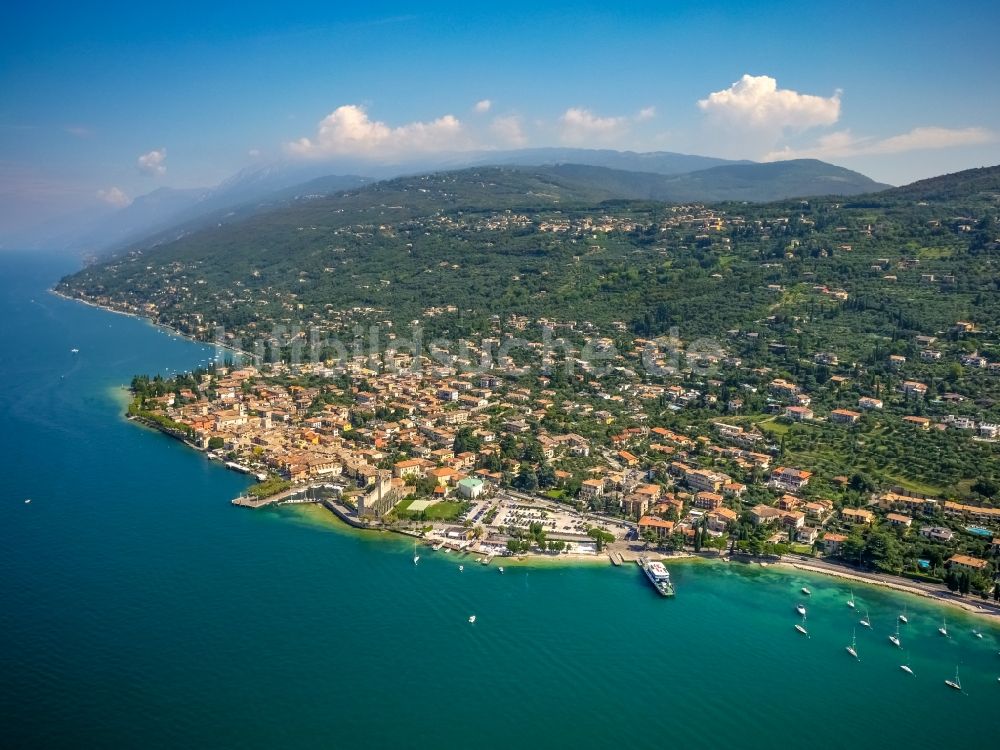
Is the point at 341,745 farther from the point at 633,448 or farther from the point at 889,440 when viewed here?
the point at 889,440

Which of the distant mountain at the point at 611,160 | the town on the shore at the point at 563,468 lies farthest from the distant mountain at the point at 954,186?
the distant mountain at the point at 611,160

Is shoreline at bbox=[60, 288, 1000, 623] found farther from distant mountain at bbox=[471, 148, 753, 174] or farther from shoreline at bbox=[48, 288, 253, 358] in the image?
distant mountain at bbox=[471, 148, 753, 174]

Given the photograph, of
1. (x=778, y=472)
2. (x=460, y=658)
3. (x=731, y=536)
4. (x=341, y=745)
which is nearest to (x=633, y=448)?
(x=778, y=472)

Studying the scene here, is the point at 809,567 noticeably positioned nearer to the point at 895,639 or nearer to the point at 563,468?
the point at 895,639

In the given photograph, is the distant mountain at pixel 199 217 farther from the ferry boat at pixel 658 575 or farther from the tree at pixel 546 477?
the ferry boat at pixel 658 575

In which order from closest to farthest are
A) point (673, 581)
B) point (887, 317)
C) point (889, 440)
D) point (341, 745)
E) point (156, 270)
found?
point (341, 745) → point (673, 581) → point (889, 440) → point (887, 317) → point (156, 270)

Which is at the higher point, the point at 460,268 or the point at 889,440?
the point at 460,268

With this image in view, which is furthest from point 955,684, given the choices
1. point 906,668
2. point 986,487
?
point 986,487
